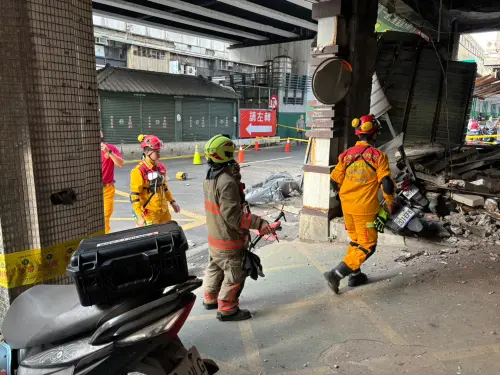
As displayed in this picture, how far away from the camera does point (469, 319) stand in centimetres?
346

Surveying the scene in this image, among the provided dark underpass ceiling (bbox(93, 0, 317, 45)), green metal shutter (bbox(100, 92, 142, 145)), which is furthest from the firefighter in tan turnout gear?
dark underpass ceiling (bbox(93, 0, 317, 45))

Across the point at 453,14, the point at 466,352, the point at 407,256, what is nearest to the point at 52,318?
the point at 466,352

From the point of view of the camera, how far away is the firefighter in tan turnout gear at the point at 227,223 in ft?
10.7

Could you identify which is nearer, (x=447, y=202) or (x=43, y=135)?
(x=43, y=135)

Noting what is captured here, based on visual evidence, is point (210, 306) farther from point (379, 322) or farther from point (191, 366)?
point (191, 366)

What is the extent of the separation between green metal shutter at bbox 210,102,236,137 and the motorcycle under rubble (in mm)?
18689

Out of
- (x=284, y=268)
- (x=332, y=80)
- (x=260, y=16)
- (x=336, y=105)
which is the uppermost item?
(x=260, y=16)

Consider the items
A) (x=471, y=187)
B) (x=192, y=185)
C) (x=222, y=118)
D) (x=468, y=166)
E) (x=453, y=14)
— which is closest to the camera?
(x=471, y=187)

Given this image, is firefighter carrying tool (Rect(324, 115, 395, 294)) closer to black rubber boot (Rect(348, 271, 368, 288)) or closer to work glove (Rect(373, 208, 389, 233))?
work glove (Rect(373, 208, 389, 233))

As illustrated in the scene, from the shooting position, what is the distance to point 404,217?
5.01 m

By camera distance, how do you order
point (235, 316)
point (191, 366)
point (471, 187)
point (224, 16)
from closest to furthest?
point (191, 366) < point (235, 316) < point (471, 187) < point (224, 16)

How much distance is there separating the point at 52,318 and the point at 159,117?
1671 cm

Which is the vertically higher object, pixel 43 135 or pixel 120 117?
pixel 120 117

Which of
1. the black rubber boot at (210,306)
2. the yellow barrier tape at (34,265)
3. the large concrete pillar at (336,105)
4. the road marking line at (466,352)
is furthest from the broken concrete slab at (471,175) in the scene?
the yellow barrier tape at (34,265)
